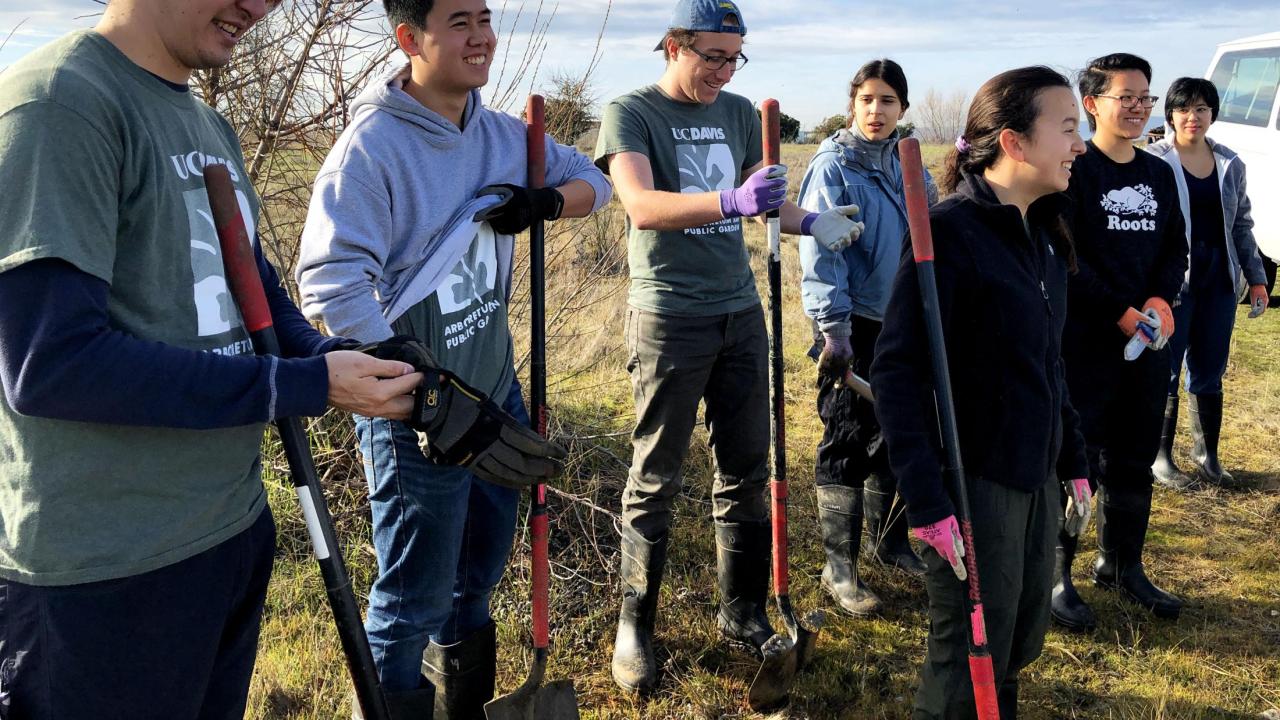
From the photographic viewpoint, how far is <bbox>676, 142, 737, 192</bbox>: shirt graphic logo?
10.4 ft

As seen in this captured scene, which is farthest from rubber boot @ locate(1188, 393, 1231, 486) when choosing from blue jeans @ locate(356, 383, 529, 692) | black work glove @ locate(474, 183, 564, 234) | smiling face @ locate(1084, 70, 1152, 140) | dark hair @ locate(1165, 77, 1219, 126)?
blue jeans @ locate(356, 383, 529, 692)

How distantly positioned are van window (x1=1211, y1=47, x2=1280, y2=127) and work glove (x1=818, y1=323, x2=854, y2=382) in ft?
22.4

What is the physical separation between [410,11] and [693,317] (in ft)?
4.54

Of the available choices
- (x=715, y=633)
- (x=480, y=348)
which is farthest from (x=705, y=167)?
(x=715, y=633)

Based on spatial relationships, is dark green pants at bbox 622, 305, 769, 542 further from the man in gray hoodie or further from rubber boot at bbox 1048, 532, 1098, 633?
rubber boot at bbox 1048, 532, 1098, 633

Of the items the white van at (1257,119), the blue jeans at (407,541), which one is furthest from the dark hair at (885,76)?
the white van at (1257,119)

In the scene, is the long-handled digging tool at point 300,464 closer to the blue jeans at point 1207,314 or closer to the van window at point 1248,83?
the blue jeans at point 1207,314

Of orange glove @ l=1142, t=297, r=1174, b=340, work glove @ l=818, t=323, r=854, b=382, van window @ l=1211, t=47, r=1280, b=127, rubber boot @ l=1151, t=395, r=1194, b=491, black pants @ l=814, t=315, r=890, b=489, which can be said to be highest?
van window @ l=1211, t=47, r=1280, b=127

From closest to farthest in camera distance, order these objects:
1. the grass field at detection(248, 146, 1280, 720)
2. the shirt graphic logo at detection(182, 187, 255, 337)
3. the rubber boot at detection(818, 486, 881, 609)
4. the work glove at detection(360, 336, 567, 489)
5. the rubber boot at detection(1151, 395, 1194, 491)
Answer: the shirt graphic logo at detection(182, 187, 255, 337)
the work glove at detection(360, 336, 567, 489)
the grass field at detection(248, 146, 1280, 720)
the rubber boot at detection(818, 486, 881, 609)
the rubber boot at detection(1151, 395, 1194, 491)

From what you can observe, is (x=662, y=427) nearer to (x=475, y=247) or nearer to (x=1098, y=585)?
(x=475, y=247)

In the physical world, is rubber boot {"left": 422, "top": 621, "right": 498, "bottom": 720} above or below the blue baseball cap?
below

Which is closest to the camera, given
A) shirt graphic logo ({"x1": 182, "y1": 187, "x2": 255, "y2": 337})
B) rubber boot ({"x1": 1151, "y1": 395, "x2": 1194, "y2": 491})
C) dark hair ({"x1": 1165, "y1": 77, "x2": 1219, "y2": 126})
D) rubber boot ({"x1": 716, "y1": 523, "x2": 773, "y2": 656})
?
shirt graphic logo ({"x1": 182, "y1": 187, "x2": 255, "y2": 337})

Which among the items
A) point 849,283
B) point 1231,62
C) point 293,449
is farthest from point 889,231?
point 1231,62

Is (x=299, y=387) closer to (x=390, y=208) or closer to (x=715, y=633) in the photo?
(x=390, y=208)
